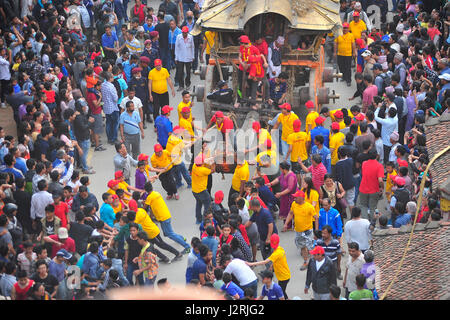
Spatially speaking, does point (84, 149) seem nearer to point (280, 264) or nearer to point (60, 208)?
point (60, 208)

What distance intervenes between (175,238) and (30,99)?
4.75 metres

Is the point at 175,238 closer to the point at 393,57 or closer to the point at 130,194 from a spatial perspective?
the point at 130,194

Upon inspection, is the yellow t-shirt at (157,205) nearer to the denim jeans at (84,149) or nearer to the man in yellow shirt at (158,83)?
the denim jeans at (84,149)

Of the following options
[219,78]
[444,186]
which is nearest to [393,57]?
[219,78]

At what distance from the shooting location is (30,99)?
18.5 m

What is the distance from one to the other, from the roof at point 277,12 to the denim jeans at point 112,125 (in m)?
2.56

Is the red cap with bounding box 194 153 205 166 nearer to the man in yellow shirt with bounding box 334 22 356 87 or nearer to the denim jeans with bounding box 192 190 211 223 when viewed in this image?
the denim jeans with bounding box 192 190 211 223

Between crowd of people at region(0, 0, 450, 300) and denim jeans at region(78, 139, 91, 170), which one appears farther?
denim jeans at region(78, 139, 91, 170)

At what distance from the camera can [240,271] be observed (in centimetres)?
1384

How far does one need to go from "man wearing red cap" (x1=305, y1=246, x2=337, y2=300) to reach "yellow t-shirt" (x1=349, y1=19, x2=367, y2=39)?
31.3ft

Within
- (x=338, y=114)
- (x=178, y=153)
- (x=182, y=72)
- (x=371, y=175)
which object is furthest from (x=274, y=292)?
(x=182, y=72)

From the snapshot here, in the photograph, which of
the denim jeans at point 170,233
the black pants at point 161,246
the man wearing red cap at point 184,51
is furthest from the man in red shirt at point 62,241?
the man wearing red cap at point 184,51

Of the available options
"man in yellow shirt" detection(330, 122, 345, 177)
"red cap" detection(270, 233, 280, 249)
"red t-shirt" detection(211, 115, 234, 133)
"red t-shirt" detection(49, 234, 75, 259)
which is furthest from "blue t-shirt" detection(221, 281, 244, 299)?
"red t-shirt" detection(211, 115, 234, 133)

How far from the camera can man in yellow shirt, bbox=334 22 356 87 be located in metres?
21.8
